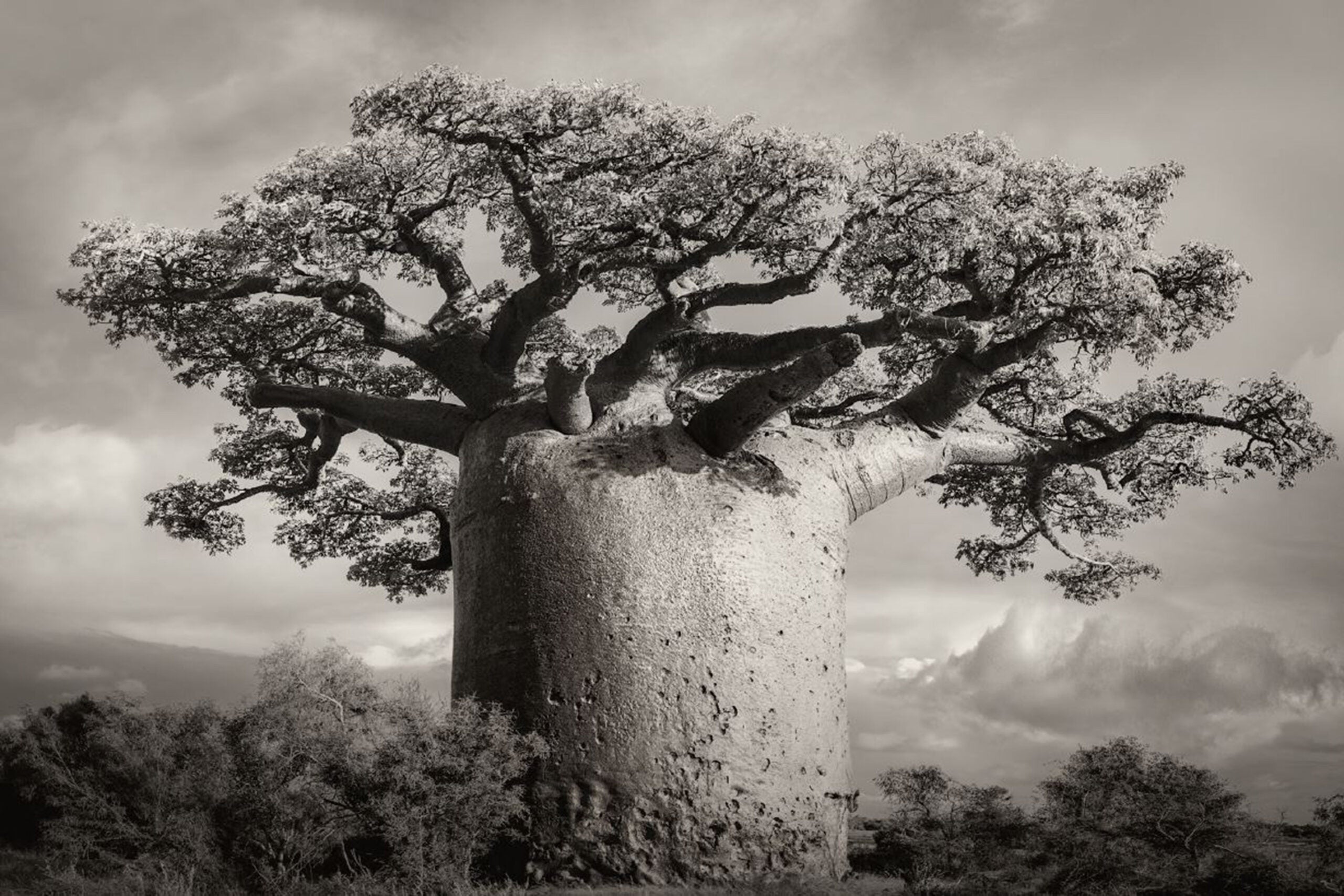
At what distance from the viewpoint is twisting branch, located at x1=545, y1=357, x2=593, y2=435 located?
1143 centimetres

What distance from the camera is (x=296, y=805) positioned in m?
9.44

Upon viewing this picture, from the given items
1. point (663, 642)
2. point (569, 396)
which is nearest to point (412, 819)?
point (663, 642)

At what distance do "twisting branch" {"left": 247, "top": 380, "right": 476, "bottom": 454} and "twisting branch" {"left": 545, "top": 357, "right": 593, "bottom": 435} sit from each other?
4.47 feet

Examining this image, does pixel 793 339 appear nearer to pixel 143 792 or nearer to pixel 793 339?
pixel 793 339

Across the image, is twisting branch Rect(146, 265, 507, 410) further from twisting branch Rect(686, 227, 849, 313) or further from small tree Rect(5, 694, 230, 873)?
small tree Rect(5, 694, 230, 873)

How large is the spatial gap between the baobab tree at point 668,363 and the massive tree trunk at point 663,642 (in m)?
0.03

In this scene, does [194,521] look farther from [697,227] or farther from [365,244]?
[697,227]

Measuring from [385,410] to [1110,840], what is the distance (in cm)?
803

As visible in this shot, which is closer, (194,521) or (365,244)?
(365,244)

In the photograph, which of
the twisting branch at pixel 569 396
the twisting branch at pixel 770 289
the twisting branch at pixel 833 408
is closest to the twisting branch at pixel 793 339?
the twisting branch at pixel 770 289

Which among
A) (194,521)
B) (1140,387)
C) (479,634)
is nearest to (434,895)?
(479,634)

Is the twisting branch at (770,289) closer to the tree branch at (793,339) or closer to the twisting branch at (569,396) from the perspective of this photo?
the tree branch at (793,339)

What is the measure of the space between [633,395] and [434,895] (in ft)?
16.8

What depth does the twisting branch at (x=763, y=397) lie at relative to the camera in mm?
10867
